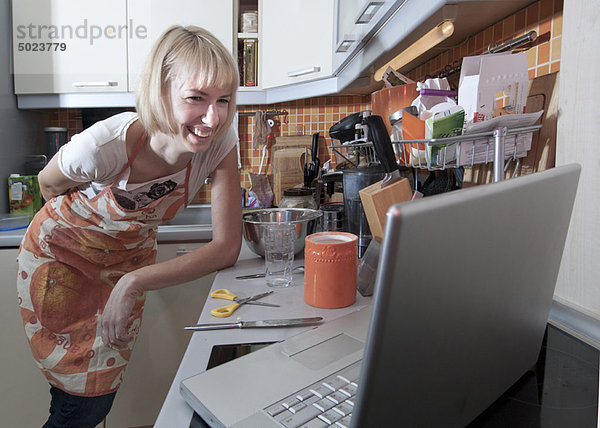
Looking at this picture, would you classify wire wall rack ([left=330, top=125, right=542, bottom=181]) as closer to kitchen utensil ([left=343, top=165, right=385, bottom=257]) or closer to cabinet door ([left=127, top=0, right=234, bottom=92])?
kitchen utensil ([left=343, top=165, right=385, bottom=257])

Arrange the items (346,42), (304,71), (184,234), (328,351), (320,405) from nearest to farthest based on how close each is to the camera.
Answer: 1. (320,405)
2. (328,351)
3. (346,42)
4. (184,234)
5. (304,71)

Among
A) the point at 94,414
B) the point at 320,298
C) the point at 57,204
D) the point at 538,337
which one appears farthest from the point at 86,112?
the point at 538,337

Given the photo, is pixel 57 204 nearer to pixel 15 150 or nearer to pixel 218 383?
pixel 218 383

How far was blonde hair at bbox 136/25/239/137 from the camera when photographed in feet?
3.05

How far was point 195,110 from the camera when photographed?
3.12ft

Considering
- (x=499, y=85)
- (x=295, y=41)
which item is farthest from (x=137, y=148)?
(x=295, y=41)

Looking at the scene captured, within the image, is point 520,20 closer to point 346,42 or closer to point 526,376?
point 346,42

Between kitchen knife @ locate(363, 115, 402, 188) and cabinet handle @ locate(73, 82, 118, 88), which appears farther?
cabinet handle @ locate(73, 82, 118, 88)

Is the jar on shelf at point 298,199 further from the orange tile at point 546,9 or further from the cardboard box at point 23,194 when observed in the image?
the cardboard box at point 23,194

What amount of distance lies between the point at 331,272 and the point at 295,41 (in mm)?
1379

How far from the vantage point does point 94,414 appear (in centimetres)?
115

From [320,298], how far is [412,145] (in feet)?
1.24

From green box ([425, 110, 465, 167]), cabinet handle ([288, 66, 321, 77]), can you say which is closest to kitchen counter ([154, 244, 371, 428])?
green box ([425, 110, 465, 167])

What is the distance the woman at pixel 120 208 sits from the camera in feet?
3.14
